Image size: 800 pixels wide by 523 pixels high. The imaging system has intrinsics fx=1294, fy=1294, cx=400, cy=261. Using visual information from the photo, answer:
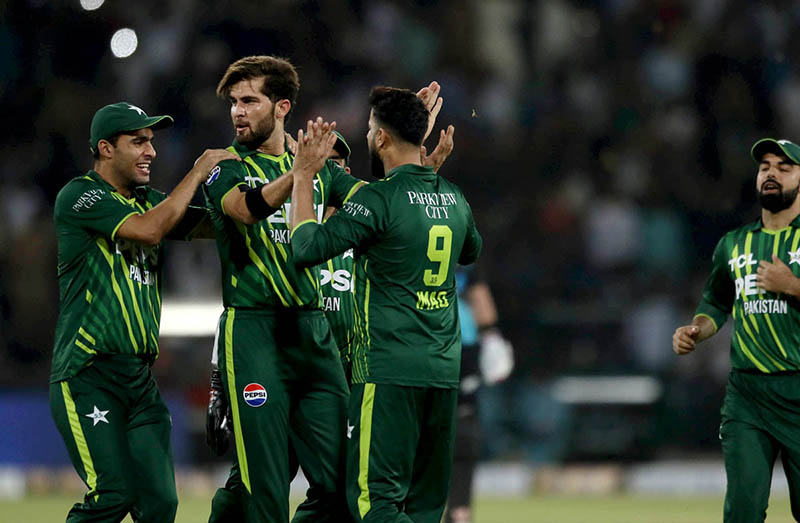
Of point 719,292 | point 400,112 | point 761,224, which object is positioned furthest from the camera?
point 719,292

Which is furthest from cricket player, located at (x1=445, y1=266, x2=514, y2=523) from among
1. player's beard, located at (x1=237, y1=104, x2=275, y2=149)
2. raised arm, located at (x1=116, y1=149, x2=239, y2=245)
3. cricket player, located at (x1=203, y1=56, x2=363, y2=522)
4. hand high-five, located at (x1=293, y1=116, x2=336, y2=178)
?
hand high-five, located at (x1=293, y1=116, x2=336, y2=178)

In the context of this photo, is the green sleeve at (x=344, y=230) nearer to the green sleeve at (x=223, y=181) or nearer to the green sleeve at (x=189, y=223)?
the green sleeve at (x=223, y=181)

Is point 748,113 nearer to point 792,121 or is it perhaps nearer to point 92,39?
point 792,121

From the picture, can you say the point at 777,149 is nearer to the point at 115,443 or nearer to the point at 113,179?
the point at 113,179

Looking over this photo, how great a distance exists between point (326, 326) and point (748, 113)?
33.2ft

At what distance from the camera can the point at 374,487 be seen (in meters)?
6.07

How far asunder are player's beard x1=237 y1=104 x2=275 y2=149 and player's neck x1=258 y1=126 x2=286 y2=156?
25mm

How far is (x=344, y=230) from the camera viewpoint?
6.07 m

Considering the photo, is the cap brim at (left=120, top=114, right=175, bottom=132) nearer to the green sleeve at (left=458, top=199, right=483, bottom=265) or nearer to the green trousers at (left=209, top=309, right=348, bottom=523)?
the green trousers at (left=209, top=309, right=348, bottom=523)

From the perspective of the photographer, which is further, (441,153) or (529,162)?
(529,162)

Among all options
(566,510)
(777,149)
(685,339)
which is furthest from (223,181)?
(566,510)

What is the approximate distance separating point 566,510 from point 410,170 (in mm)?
6442

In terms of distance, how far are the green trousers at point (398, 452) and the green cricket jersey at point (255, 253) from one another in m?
0.64

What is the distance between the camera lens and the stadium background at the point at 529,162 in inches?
530
